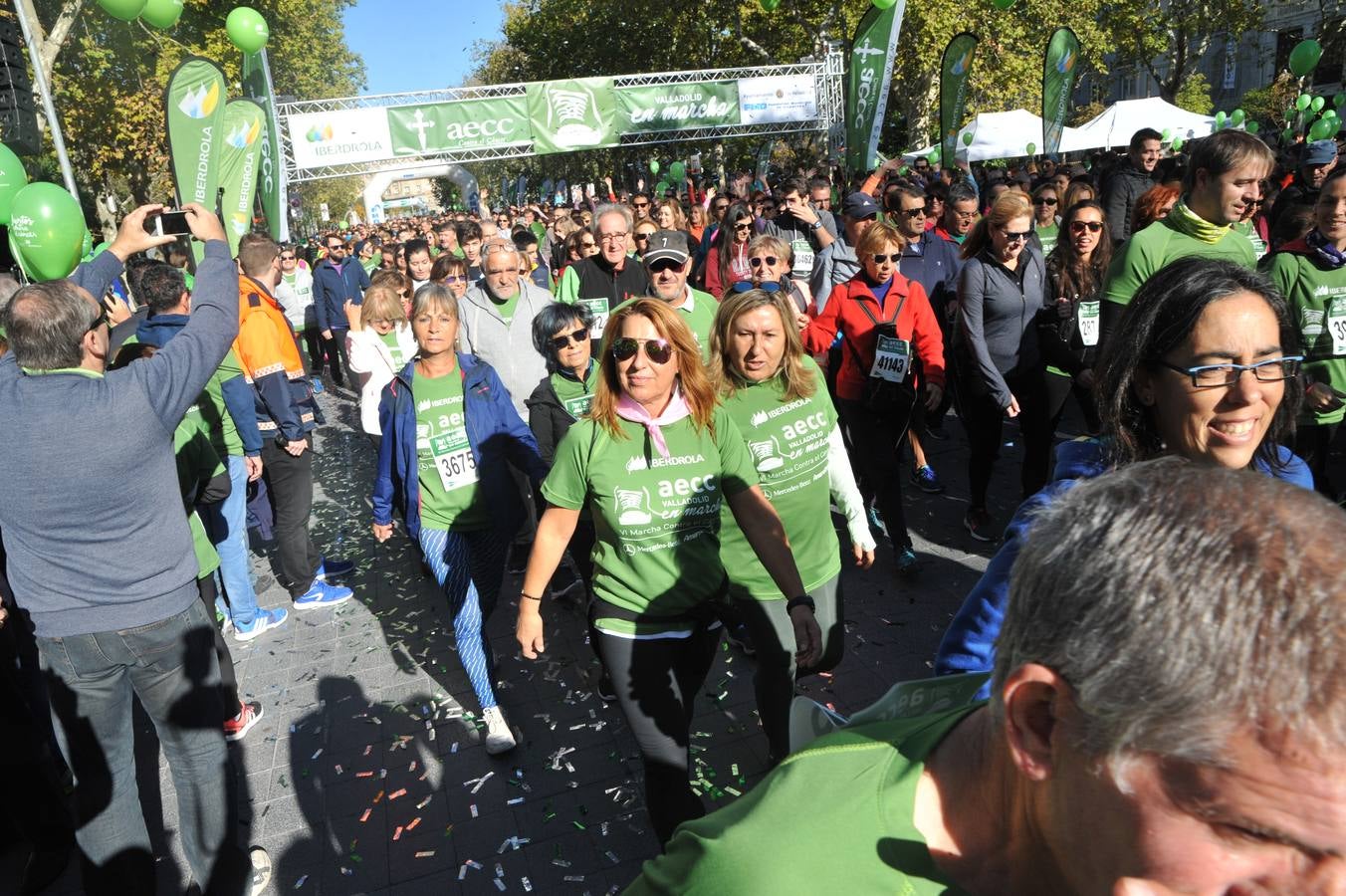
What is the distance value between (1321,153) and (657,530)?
26.8ft

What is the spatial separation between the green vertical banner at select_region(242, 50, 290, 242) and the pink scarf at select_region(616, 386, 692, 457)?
833 cm

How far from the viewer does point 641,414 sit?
2.77 metres

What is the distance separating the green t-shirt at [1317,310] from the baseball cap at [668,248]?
9.72ft

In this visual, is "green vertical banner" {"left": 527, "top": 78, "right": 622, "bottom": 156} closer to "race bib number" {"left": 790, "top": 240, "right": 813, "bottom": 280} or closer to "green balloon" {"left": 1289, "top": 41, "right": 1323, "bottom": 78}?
"race bib number" {"left": 790, "top": 240, "right": 813, "bottom": 280}

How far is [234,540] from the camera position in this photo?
4.75 m

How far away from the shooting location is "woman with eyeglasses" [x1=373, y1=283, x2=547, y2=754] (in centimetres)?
381

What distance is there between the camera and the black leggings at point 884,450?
4.99 metres

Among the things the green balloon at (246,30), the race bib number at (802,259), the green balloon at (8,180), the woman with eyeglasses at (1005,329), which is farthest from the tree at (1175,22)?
the green balloon at (8,180)

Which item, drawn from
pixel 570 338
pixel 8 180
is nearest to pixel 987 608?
pixel 570 338

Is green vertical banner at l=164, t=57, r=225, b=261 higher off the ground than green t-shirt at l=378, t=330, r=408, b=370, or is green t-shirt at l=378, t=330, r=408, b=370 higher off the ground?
green vertical banner at l=164, t=57, r=225, b=261

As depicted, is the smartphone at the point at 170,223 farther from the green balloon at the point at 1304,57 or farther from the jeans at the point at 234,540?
the green balloon at the point at 1304,57

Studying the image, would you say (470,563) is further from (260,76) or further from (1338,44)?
(1338,44)

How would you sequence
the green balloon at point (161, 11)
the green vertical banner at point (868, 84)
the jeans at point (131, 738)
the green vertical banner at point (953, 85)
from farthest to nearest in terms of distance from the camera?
the green vertical banner at point (953, 85) < the green vertical banner at point (868, 84) < the green balloon at point (161, 11) < the jeans at point (131, 738)

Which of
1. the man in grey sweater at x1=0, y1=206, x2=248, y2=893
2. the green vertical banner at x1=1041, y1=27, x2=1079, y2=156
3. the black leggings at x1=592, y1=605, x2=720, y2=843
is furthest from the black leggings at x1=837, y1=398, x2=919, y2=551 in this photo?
the green vertical banner at x1=1041, y1=27, x2=1079, y2=156
